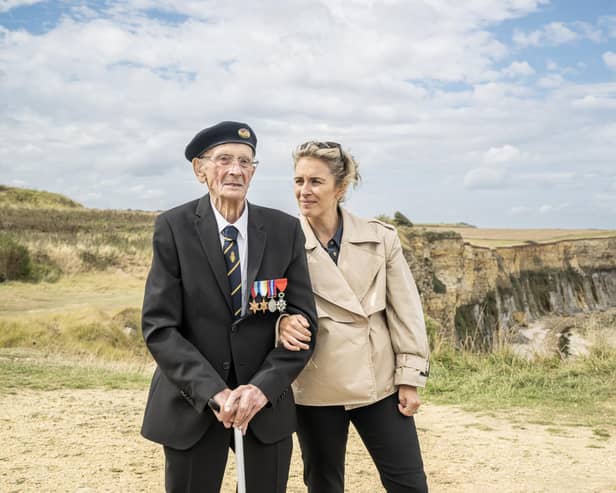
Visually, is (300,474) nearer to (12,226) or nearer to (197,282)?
(197,282)

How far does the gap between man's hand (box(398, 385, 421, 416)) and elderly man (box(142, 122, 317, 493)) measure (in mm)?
558

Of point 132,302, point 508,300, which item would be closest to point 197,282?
point 132,302

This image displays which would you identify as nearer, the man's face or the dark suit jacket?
the dark suit jacket

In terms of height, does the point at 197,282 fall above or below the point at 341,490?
above

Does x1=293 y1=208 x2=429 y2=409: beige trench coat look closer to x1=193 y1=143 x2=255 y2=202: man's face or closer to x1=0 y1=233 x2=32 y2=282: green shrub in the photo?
x1=193 y1=143 x2=255 y2=202: man's face

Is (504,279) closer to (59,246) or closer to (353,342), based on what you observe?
(59,246)

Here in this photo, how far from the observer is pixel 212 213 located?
253cm

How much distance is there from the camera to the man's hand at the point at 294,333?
244cm

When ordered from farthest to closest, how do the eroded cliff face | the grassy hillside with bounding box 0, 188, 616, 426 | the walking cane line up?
the eroded cliff face
the grassy hillside with bounding box 0, 188, 616, 426
the walking cane

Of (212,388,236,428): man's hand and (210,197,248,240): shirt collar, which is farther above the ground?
(210,197,248,240): shirt collar

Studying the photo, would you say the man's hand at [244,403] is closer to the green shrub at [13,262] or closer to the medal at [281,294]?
the medal at [281,294]

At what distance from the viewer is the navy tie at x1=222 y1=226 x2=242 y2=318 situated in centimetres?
249

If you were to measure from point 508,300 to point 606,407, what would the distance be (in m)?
45.1

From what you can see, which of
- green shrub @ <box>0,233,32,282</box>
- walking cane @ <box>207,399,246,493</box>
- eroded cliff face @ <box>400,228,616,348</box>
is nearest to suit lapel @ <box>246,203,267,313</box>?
walking cane @ <box>207,399,246,493</box>
